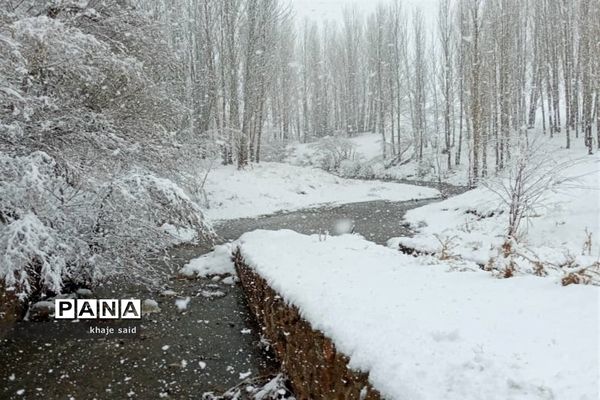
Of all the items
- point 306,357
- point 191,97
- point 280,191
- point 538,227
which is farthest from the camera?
point 280,191

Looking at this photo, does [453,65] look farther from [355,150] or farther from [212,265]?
[212,265]

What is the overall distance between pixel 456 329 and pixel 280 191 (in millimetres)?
16019

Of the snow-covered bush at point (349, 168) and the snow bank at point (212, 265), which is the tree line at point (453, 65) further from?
the snow bank at point (212, 265)

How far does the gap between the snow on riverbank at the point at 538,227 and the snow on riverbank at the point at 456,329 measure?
7.40 feet

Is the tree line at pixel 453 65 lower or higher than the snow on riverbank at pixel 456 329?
higher

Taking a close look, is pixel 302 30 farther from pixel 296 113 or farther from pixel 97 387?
pixel 97 387

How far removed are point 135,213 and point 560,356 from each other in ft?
17.9

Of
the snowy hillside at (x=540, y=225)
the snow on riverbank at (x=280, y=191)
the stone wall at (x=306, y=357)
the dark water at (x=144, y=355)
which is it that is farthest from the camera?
the snow on riverbank at (x=280, y=191)

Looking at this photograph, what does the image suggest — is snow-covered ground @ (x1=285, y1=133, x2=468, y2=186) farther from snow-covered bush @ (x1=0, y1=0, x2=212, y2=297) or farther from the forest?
snow-covered bush @ (x1=0, y1=0, x2=212, y2=297)

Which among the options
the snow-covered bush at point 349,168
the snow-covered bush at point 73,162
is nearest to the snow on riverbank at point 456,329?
the snow-covered bush at point 73,162

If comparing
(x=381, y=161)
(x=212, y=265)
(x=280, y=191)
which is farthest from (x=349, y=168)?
(x=212, y=265)

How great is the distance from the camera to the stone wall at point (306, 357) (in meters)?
2.49

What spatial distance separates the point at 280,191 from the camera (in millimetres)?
18375

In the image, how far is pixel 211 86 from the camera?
19.8 meters
